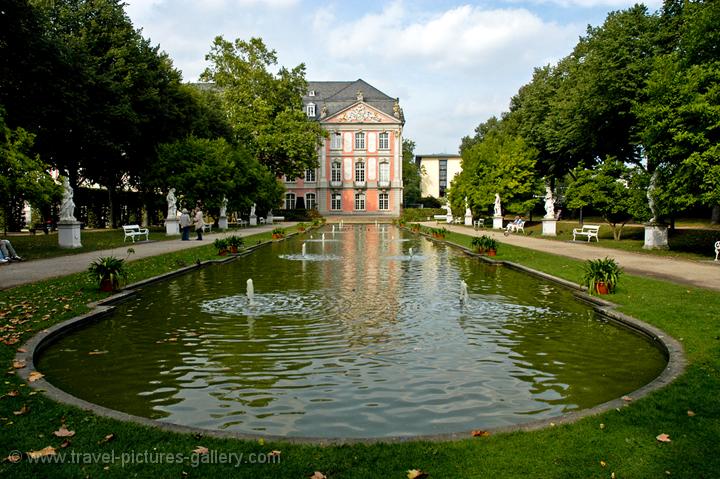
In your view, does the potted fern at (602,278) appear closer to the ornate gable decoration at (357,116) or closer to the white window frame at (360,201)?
the white window frame at (360,201)

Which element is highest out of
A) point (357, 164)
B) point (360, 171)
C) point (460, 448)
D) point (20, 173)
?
point (357, 164)

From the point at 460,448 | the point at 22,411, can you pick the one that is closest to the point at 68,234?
the point at 22,411

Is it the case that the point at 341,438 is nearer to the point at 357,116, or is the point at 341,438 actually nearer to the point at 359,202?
the point at 359,202

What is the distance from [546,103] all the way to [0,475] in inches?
1894

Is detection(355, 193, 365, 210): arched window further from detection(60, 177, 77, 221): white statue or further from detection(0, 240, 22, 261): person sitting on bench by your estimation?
detection(0, 240, 22, 261): person sitting on bench

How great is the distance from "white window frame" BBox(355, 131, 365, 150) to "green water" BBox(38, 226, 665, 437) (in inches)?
2963

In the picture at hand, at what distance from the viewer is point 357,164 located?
88.2 meters

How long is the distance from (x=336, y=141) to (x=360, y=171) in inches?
230

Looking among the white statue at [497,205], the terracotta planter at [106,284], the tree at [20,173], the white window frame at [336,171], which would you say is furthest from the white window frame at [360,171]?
the terracotta planter at [106,284]

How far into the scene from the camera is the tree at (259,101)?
5638 centimetres

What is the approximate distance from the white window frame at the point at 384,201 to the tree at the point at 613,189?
2190 inches

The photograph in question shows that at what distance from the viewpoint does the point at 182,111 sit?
1741 inches

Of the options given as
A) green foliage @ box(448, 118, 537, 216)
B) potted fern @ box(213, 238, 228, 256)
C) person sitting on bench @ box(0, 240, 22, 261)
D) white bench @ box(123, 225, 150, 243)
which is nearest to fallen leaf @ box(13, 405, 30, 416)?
person sitting on bench @ box(0, 240, 22, 261)

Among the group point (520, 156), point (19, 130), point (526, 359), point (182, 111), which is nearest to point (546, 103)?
point (520, 156)
